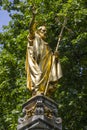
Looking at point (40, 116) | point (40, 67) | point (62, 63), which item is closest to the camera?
point (40, 116)

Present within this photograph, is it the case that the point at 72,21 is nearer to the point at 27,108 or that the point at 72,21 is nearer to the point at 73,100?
the point at 73,100

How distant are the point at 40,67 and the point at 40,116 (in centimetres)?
146

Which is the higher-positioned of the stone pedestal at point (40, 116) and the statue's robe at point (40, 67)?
the statue's robe at point (40, 67)

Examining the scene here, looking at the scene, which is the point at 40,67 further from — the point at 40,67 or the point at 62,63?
the point at 62,63

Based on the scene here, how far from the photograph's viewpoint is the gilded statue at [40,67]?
9.70m

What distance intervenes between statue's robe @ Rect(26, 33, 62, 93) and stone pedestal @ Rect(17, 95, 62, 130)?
1.34ft

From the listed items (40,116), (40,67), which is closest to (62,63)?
(40,67)

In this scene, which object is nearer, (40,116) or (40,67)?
(40,116)

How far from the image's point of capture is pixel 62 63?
614 inches

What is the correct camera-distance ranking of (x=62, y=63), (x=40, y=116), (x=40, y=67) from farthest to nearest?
(x=62, y=63), (x=40, y=67), (x=40, y=116)


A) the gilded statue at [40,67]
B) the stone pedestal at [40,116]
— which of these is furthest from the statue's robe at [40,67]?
the stone pedestal at [40,116]

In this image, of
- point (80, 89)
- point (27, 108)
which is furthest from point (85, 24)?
point (27, 108)

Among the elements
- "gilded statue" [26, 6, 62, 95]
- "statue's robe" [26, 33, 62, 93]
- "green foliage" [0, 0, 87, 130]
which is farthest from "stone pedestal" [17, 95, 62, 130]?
"green foliage" [0, 0, 87, 130]

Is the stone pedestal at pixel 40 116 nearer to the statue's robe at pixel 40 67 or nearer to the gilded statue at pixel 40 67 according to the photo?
the gilded statue at pixel 40 67
